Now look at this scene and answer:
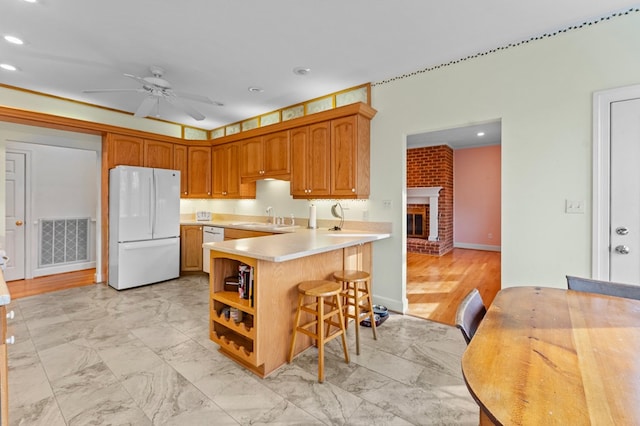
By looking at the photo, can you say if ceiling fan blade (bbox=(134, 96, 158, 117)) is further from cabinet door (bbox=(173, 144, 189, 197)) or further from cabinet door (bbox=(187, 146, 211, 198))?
cabinet door (bbox=(187, 146, 211, 198))

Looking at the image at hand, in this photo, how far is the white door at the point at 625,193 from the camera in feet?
7.24

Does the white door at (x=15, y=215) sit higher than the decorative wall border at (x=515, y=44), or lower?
lower

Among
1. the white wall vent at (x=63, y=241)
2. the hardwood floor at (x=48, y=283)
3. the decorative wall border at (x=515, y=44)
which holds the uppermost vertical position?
the decorative wall border at (x=515, y=44)

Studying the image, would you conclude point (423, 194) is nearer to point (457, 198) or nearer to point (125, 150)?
point (457, 198)

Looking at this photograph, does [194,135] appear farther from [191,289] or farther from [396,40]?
[396,40]

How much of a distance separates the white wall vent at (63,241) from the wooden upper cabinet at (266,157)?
10.3ft

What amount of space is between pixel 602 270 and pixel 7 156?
726 cm

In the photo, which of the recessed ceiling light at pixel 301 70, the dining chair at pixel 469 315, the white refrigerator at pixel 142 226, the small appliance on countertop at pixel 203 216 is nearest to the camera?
the dining chair at pixel 469 315

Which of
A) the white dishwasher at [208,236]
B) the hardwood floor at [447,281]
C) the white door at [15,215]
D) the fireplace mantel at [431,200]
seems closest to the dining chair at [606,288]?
the hardwood floor at [447,281]

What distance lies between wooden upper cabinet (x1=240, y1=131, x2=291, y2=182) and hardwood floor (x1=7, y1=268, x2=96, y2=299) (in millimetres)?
2915

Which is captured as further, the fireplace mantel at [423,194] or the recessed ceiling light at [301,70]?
the fireplace mantel at [423,194]

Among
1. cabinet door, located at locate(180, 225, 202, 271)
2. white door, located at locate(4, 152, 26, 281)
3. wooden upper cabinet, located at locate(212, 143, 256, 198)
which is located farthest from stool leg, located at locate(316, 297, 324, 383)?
white door, located at locate(4, 152, 26, 281)

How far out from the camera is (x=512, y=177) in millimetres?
2680

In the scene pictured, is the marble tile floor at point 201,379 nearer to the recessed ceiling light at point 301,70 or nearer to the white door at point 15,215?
the white door at point 15,215
